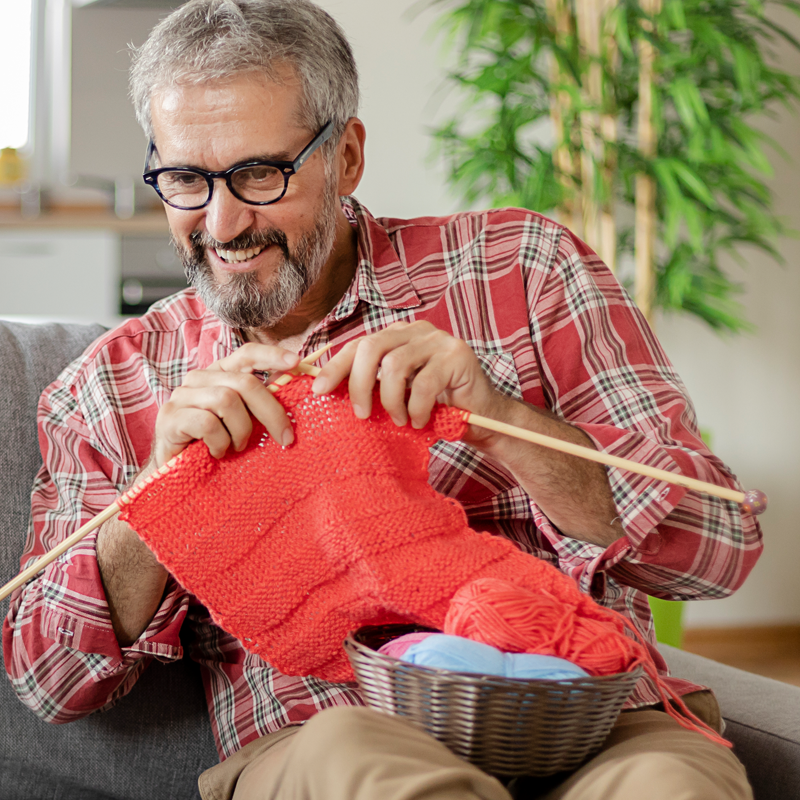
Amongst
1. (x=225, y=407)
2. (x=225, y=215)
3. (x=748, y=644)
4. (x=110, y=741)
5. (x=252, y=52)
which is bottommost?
(x=748, y=644)

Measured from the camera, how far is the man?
951 mm

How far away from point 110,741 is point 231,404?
539 millimetres

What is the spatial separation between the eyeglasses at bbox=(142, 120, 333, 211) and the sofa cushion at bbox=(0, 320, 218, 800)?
420mm

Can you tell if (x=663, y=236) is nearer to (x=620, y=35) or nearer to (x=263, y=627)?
(x=620, y=35)

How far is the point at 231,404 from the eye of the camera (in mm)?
916

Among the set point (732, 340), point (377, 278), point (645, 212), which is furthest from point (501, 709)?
point (732, 340)

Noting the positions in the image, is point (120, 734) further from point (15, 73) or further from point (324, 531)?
point (15, 73)

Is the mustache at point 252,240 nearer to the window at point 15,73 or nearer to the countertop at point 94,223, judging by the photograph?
the countertop at point 94,223

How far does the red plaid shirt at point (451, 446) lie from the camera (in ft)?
3.35

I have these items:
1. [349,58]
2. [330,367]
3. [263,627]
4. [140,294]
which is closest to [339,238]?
[349,58]

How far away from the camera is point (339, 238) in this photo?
1.27 m

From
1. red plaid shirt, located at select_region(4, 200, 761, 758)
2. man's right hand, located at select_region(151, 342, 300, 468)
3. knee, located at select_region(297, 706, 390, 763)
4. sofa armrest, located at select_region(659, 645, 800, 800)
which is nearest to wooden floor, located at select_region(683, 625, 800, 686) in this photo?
sofa armrest, located at select_region(659, 645, 800, 800)

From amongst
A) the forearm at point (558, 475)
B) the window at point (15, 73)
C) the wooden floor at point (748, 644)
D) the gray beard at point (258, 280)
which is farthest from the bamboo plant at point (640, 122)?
the window at point (15, 73)

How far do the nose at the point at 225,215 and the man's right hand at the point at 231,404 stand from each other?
0.24 meters
